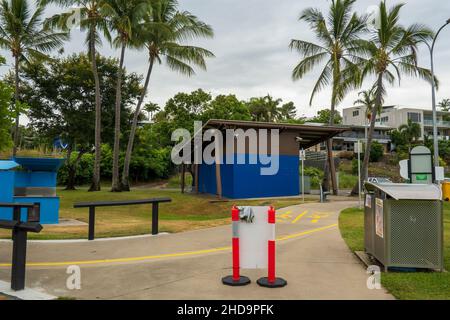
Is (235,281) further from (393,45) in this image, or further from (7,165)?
(393,45)

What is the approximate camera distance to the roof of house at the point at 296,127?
20141 mm

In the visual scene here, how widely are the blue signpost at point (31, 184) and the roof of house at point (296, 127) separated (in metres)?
Answer: 9.13

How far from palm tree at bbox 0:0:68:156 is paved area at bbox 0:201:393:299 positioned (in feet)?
71.1

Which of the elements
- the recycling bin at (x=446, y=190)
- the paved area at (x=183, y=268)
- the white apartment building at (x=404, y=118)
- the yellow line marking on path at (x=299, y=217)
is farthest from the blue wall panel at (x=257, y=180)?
the white apartment building at (x=404, y=118)

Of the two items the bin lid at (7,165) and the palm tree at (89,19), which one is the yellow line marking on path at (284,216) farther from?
the palm tree at (89,19)

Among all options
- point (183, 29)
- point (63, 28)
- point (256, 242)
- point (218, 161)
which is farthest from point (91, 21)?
point (256, 242)

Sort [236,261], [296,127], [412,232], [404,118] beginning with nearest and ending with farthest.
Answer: [236,261] < [412,232] < [296,127] < [404,118]

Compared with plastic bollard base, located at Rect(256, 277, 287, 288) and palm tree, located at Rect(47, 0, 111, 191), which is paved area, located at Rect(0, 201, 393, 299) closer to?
plastic bollard base, located at Rect(256, 277, 287, 288)

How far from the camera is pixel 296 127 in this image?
2219cm

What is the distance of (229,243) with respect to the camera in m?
8.44

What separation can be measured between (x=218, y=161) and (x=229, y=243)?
13.3 metres

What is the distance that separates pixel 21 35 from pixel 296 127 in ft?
67.3

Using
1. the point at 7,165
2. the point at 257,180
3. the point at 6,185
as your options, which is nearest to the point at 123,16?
the point at 257,180

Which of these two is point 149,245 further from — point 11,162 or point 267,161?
point 267,161
